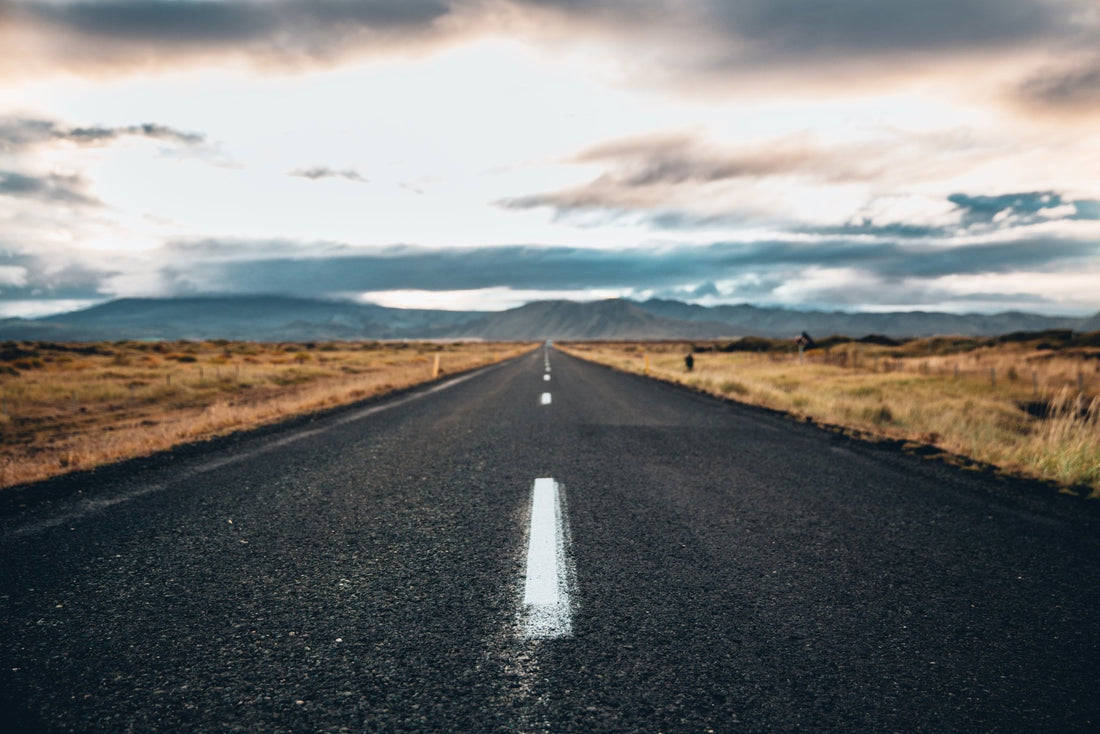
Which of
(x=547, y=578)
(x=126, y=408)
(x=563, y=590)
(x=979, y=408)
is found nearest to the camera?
(x=563, y=590)

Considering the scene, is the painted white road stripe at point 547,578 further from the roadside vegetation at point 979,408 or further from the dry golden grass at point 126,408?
the dry golden grass at point 126,408

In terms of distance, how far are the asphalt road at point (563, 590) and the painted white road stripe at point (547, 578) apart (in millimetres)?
65

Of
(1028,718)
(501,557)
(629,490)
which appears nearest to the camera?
(1028,718)

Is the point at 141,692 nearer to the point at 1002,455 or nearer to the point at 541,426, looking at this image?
the point at 541,426

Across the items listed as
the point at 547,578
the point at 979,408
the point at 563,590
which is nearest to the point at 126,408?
the point at 547,578

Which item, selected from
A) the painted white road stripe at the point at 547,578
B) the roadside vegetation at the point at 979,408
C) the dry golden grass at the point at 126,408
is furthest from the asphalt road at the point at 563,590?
the dry golden grass at the point at 126,408

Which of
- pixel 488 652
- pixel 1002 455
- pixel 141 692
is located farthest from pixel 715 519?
pixel 1002 455

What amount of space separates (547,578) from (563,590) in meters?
0.18

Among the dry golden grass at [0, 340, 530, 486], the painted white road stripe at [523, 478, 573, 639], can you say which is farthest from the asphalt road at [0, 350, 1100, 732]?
the dry golden grass at [0, 340, 530, 486]

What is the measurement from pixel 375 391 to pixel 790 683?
16679 millimetres

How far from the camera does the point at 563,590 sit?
3.11 metres

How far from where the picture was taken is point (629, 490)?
18.0 feet

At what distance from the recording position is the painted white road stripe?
8.87 feet

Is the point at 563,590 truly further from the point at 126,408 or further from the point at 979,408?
the point at 126,408
